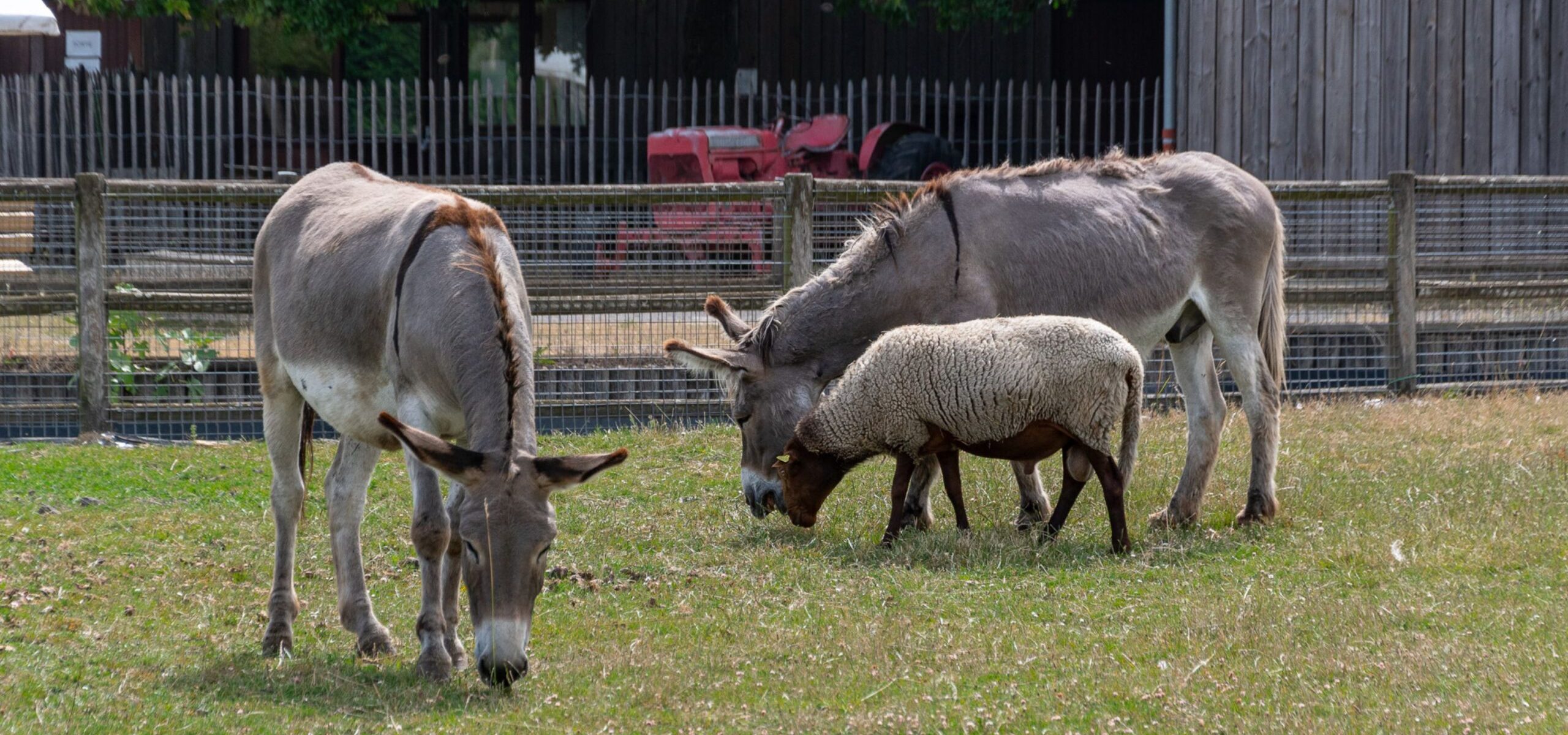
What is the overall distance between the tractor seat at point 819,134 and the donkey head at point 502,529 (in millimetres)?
12970

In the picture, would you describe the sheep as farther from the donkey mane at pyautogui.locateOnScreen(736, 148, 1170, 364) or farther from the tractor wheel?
the tractor wheel

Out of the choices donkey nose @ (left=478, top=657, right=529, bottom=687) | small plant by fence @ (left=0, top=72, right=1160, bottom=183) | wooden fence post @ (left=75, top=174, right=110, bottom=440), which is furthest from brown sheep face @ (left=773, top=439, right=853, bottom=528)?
small plant by fence @ (left=0, top=72, right=1160, bottom=183)

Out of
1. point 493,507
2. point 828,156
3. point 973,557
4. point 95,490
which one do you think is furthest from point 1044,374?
Answer: point 828,156

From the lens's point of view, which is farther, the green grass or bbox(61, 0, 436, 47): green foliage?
bbox(61, 0, 436, 47): green foliage

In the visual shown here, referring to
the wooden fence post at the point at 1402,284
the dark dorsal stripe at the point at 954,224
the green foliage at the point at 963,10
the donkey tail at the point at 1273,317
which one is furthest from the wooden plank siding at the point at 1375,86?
the dark dorsal stripe at the point at 954,224

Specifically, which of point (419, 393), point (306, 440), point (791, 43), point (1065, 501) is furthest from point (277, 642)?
point (791, 43)

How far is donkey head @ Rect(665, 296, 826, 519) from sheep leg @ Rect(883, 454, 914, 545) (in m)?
0.72

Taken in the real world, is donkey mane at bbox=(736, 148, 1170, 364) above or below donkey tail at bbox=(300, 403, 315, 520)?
above

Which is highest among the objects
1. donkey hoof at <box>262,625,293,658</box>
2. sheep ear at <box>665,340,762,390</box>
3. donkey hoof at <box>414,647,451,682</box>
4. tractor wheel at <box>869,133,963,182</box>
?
tractor wheel at <box>869,133,963,182</box>

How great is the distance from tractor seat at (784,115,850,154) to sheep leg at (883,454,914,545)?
10398 mm

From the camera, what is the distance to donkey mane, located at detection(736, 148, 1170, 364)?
7.73m

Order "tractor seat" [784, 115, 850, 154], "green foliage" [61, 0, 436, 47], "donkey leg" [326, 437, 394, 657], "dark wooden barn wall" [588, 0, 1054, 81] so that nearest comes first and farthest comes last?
"donkey leg" [326, 437, 394, 657] → "green foliage" [61, 0, 436, 47] → "tractor seat" [784, 115, 850, 154] → "dark wooden barn wall" [588, 0, 1054, 81]

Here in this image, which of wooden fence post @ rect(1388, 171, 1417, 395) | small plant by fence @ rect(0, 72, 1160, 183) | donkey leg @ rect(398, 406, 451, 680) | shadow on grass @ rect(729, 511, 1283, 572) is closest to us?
donkey leg @ rect(398, 406, 451, 680)

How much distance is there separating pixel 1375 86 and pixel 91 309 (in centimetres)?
1183
